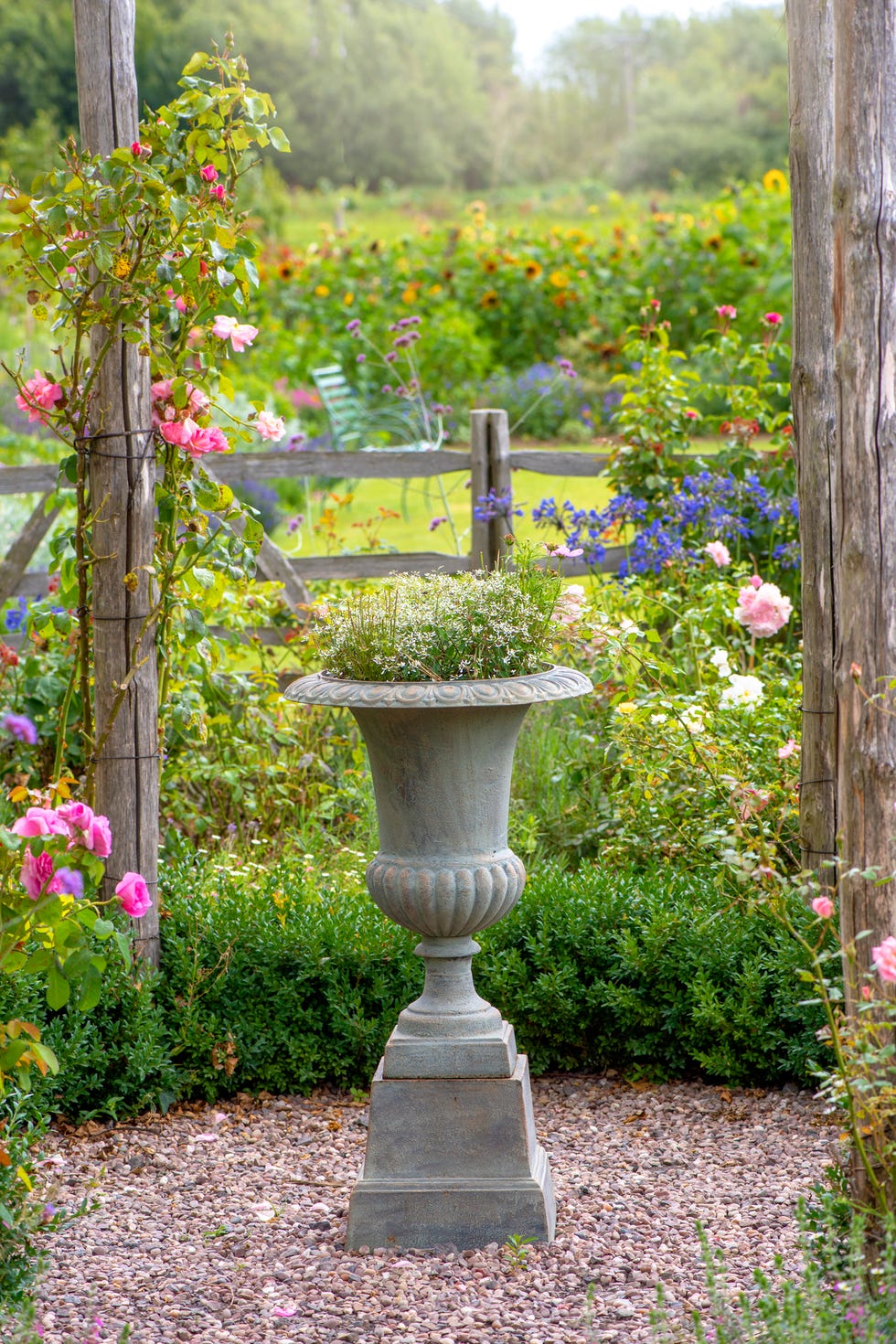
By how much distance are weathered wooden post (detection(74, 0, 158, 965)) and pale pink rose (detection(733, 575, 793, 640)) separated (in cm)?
158

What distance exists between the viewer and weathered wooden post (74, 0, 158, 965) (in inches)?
120

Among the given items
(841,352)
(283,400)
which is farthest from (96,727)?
(283,400)

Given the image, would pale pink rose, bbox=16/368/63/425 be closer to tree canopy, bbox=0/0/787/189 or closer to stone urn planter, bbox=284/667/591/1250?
stone urn planter, bbox=284/667/591/1250

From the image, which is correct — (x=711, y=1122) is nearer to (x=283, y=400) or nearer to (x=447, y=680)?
(x=447, y=680)

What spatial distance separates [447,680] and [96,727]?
3.81ft

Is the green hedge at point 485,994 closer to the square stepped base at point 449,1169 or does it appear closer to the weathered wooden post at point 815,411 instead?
the weathered wooden post at point 815,411

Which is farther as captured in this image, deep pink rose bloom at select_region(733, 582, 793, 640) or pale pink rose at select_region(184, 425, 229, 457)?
deep pink rose bloom at select_region(733, 582, 793, 640)

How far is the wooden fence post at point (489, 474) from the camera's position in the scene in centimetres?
530

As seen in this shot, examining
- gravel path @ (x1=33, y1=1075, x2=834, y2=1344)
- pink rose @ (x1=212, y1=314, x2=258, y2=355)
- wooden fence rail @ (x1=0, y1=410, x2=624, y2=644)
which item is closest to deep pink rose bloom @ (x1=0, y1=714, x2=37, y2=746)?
gravel path @ (x1=33, y1=1075, x2=834, y2=1344)

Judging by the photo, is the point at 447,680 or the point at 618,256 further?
the point at 618,256

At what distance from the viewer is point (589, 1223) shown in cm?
264

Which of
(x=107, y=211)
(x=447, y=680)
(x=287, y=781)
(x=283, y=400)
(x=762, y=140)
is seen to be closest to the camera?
(x=447, y=680)

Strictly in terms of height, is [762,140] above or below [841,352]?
above

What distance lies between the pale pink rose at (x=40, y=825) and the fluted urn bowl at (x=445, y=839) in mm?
601
